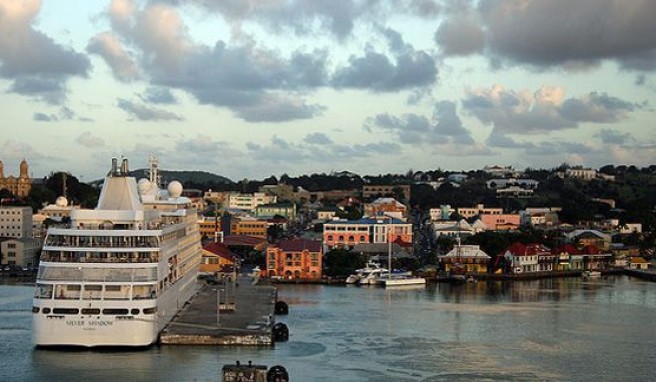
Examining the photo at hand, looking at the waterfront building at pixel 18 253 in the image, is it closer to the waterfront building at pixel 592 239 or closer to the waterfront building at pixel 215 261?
the waterfront building at pixel 215 261

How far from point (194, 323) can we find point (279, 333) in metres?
2.08

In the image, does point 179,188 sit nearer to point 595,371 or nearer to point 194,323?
Result: point 194,323

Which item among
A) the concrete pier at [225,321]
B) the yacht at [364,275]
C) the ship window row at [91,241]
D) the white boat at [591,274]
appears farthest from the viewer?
the white boat at [591,274]

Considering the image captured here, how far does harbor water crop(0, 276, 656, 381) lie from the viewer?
19297mm

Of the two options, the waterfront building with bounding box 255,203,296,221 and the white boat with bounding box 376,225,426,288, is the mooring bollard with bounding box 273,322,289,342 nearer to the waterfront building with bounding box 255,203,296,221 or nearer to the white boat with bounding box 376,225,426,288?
the white boat with bounding box 376,225,426,288

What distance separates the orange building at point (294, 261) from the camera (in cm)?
4206

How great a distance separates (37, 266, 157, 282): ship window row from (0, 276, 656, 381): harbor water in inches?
56.8

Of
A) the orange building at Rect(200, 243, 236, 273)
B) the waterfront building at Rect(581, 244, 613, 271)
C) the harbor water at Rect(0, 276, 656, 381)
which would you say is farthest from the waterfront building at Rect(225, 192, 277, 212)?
the harbor water at Rect(0, 276, 656, 381)

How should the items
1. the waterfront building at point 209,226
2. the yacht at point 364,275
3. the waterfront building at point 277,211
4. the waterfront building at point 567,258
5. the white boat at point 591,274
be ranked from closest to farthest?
the yacht at point 364,275, the white boat at point 591,274, the waterfront building at point 567,258, the waterfront building at point 209,226, the waterfront building at point 277,211

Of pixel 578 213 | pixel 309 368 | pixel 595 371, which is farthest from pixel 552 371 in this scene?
pixel 578 213

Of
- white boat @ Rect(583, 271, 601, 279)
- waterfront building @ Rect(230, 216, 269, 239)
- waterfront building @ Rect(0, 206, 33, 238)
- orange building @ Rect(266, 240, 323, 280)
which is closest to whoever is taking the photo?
orange building @ Rect(266, 240, 323, 280)

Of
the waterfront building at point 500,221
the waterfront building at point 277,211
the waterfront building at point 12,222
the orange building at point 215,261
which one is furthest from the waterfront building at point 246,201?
the orange building at point 215,261

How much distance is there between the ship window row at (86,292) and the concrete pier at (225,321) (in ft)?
5.13

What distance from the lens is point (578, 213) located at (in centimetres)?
6675
